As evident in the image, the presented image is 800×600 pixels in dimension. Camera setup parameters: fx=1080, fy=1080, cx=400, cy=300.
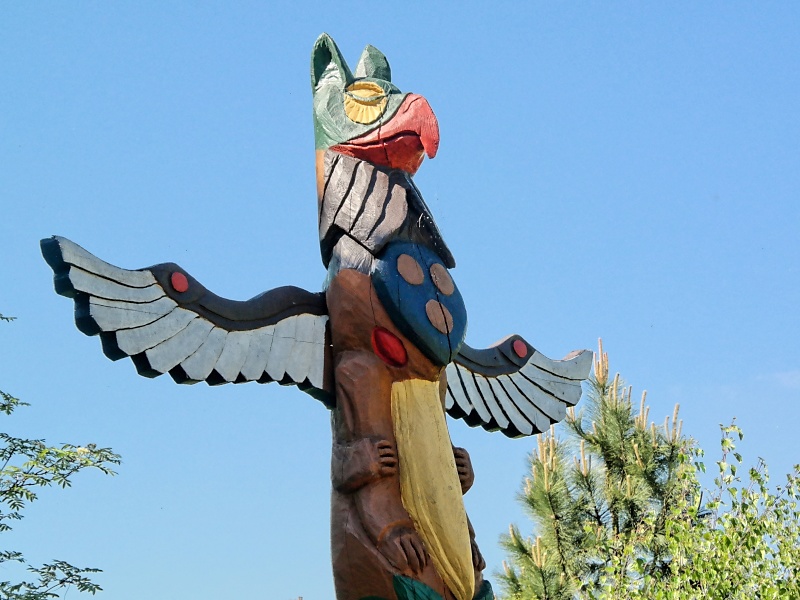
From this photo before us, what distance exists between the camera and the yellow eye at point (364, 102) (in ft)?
18.9

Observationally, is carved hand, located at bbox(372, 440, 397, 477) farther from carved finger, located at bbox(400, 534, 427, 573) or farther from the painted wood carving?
carved finger, located at bbox(400, 534, 427, 573)

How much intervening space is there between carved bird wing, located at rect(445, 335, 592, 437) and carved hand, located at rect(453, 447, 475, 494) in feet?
1.50

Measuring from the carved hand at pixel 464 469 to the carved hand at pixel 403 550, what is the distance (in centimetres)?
61

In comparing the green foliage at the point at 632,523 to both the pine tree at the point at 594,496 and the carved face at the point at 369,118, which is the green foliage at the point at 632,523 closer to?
the pine tree at the point at 594,496

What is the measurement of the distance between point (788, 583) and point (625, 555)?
136cm

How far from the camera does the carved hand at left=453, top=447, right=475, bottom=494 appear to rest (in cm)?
548

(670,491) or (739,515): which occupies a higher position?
(670,491)

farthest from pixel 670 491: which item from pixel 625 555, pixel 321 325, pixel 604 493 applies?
pixel 321 325

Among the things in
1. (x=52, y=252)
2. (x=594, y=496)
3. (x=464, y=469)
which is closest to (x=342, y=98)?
(x=52, y=252)

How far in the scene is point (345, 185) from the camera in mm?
5586

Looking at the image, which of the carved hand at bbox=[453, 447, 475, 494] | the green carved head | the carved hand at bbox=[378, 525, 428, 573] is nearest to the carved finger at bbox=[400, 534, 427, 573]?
the carved hand at bbox=[378, 525, 428, 573]

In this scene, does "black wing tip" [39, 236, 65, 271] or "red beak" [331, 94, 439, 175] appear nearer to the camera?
"black wing tip" [39, 236, 65, 271]

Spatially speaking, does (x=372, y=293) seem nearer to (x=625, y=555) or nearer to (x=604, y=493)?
(x=625, y=555)

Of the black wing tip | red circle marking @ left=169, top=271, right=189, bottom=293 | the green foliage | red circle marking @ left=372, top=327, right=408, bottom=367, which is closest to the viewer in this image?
the black wing tip
